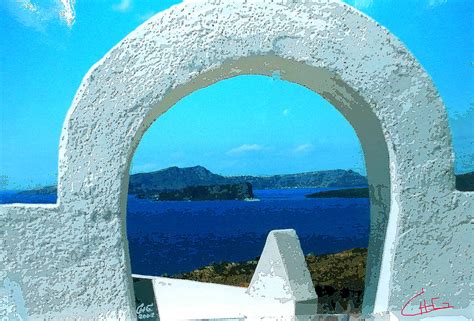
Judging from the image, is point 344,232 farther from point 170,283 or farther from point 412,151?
point 412,151

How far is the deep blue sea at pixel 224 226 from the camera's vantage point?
2030 cm

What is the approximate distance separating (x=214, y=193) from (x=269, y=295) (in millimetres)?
15480

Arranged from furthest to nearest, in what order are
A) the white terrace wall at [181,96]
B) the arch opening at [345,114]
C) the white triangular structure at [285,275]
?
the white triangular structure at [285,275] < the arch opening at [345,114] < the white terrace wall at [181,96]

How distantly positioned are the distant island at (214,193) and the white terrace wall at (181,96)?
17484 mm

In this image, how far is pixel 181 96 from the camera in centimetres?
435

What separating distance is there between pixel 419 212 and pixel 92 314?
259 cm

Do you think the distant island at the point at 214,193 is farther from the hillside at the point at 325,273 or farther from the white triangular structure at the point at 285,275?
the white triangular structure at the point at 285,275

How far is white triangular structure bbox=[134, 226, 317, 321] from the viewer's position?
6363 mm

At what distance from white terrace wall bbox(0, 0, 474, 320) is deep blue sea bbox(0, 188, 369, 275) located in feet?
48.9

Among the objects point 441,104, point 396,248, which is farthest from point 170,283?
point 441,104

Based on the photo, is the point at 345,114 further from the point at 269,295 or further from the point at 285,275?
the point at 269,295
